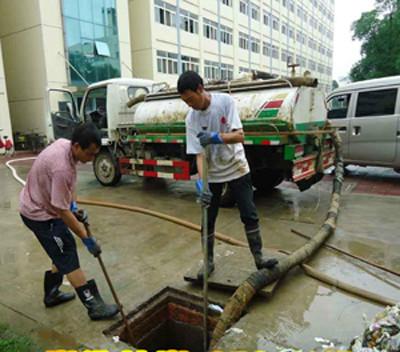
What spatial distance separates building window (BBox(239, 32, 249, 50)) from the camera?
105 ft

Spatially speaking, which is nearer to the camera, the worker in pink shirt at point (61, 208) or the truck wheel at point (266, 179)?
the worker in pink shirt at point (61, 208)

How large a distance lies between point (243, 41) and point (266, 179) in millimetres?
29120

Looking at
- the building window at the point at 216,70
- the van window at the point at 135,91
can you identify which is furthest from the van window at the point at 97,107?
the building window at the point at 216,70

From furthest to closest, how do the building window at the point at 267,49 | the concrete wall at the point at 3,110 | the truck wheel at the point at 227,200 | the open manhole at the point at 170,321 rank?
the building window at the point at 267,49 < the concrete wall at the point at 3,110 < the truck wheel at the point at 227,200 < the open manhole at the point at 170,321

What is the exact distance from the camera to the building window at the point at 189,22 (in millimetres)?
25062

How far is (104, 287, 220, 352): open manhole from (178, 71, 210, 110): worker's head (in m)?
1.65

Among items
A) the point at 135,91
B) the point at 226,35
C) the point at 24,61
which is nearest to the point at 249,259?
the point at 135,91

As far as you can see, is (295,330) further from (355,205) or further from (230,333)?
(355,205)

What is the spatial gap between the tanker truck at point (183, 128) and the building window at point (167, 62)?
635 inches

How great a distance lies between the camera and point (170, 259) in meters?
3.86

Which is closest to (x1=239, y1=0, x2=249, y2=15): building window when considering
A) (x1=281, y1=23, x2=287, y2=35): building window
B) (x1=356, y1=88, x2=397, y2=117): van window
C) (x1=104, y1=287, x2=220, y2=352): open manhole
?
(x1=281, y1=23, x2=287, y2=35): building window

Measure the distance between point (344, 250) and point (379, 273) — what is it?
0.60 metres

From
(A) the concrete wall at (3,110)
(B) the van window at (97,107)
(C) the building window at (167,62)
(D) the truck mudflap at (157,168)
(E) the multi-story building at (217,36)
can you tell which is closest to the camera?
(D) the truck mudflap at (157,168)

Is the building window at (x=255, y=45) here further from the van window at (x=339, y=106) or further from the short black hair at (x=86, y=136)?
the short black hair at (x=86, y=136)
